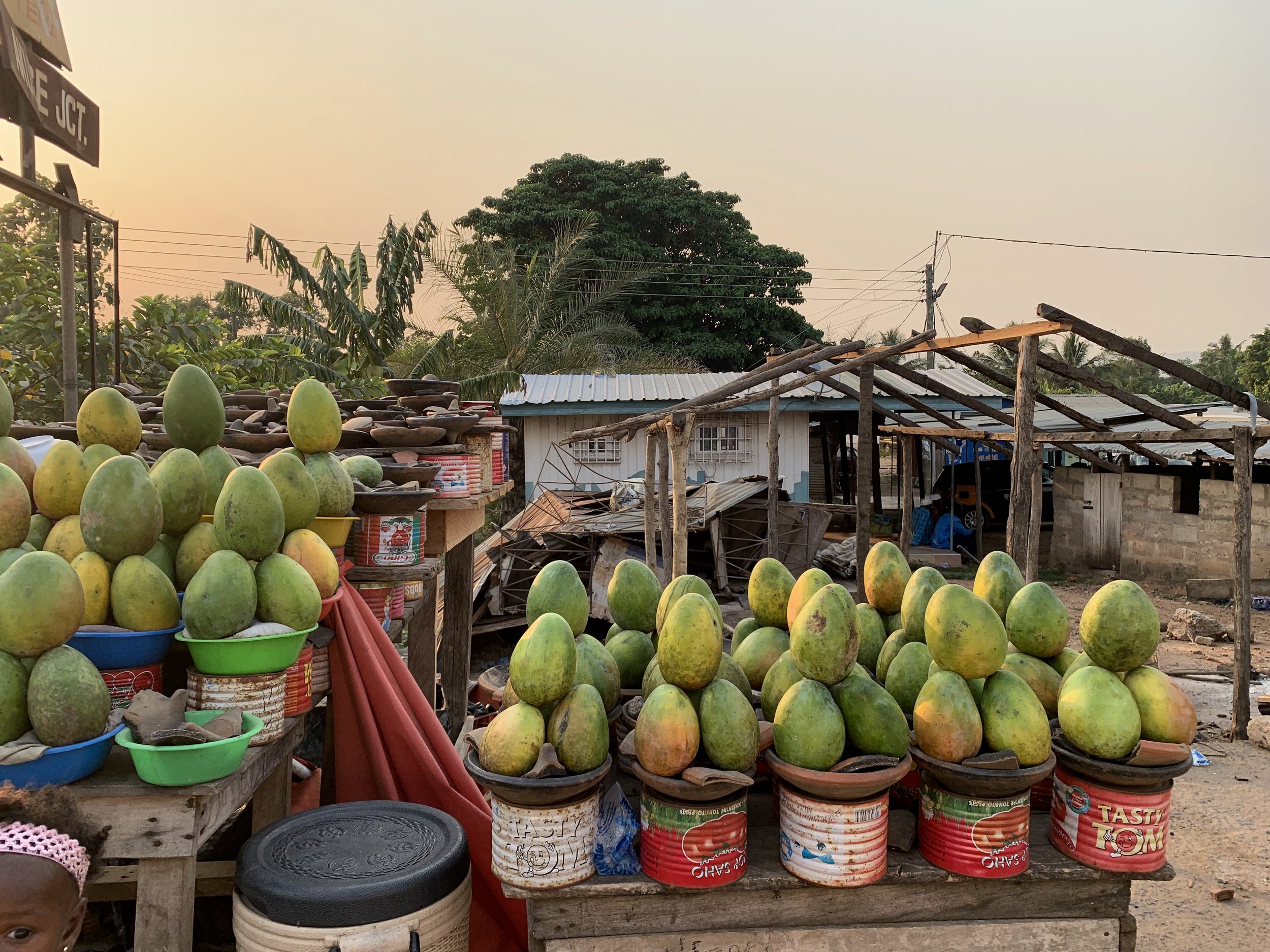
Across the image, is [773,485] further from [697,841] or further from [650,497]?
[697,841]

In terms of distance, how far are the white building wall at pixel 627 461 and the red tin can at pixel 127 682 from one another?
12305 mm

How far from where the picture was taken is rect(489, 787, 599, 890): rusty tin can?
1796 millimetres

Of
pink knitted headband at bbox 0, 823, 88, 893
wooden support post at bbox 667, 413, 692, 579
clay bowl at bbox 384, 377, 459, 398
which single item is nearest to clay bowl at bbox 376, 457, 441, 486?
clay bowl at bbox 384, 377, 459, 398

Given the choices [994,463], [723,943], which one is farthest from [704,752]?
[994,463]

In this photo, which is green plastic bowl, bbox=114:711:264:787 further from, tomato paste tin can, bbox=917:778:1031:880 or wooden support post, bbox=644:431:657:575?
wooden support post, bbox=644:431:657:575

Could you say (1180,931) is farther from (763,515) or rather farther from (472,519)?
(763,515)

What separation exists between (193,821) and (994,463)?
57.9 feet

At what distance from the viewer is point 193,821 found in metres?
1.71

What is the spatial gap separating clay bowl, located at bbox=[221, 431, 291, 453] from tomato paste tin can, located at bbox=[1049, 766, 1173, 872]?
2.76 metres

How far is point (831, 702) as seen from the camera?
1.88m

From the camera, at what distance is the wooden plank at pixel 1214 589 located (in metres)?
11.6

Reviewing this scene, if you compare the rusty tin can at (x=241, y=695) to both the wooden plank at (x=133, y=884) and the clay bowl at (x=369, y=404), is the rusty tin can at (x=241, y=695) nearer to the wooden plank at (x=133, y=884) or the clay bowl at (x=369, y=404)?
the wooden plank at (x=133, y=884)

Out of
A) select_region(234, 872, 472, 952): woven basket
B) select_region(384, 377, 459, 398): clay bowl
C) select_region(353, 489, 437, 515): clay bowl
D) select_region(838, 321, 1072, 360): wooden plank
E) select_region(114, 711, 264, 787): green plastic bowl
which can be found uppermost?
select_region(838, 321, 1072, 360): wooden plank

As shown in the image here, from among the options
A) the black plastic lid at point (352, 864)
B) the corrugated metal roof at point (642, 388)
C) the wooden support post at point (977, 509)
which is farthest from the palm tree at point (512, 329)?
the black plastic lid at point (352, 864)
